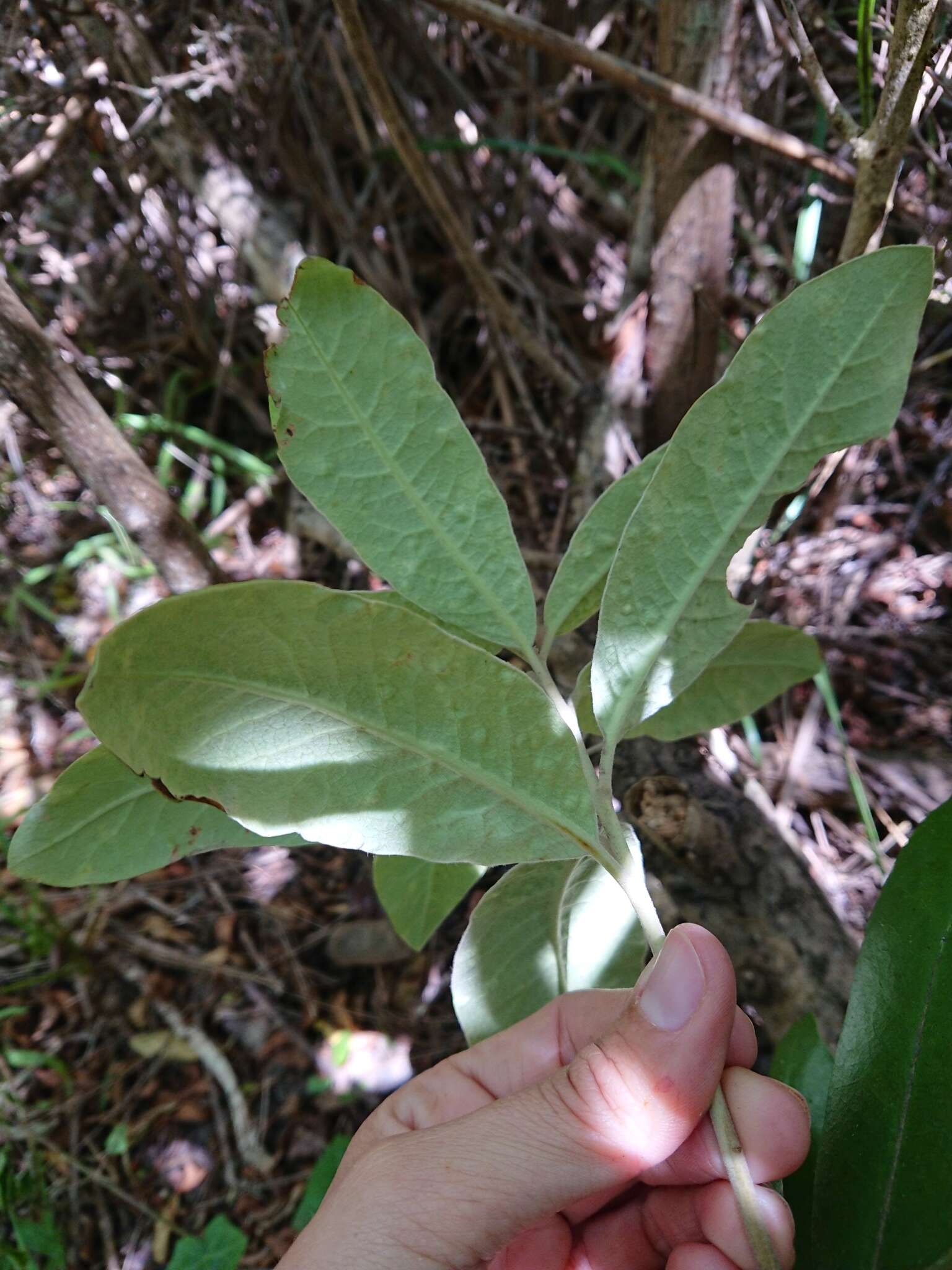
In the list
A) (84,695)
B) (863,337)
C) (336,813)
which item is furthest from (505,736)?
(863,337)

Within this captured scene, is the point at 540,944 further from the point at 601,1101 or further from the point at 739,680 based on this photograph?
the point at 739,680

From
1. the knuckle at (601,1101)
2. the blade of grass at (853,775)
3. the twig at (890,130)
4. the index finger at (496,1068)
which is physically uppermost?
the twig at (890,130)

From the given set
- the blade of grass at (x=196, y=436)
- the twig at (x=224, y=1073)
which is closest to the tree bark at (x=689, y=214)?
the blade of grass at (x=196, y=436)

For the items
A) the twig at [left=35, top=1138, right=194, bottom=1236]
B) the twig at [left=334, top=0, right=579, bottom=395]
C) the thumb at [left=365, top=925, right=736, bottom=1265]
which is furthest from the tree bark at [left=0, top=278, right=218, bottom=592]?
the twig at [left=35, top=1138, right=194, bottom=1236]

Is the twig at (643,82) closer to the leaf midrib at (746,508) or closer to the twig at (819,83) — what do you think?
the twig at (819,83)

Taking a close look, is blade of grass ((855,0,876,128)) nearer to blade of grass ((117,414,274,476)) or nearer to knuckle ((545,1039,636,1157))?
knuckle ((545,1039,636,1157))

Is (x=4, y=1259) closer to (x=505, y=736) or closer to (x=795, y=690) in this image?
(x=505, y=736)
